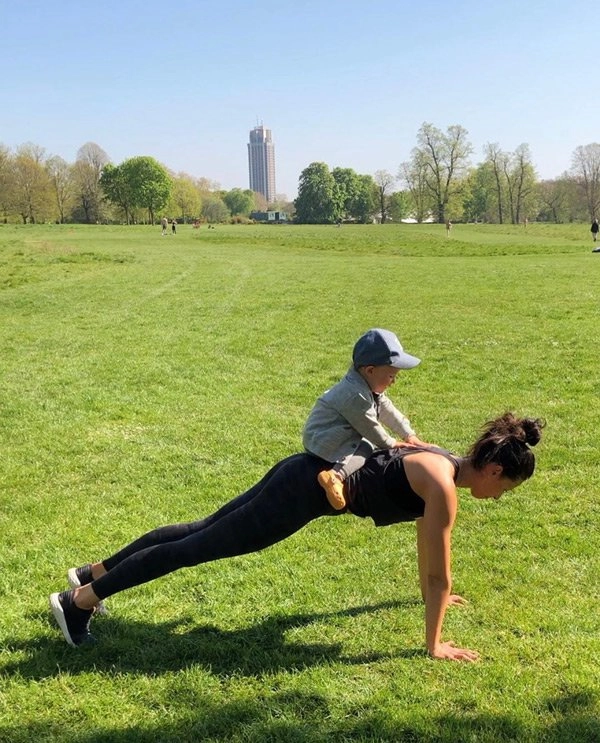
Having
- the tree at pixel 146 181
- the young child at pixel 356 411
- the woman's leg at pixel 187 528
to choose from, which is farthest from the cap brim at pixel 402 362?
the tree at pixel 146 181

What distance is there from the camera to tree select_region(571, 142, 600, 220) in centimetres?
9600

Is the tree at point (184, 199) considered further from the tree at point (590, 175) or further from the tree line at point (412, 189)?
the tree at point (590, 175)

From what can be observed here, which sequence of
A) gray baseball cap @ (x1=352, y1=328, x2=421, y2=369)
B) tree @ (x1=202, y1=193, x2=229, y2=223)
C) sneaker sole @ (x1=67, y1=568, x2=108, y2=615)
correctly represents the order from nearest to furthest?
1. gray baseball cap @ (x1=352, y1=328, x2=421, y2=369)
2. sneaker sole @ (x1=67, y1=568, x2=108, y2=615)
3. tree @ (x1=202, y1=193, x2=229, y2=223)

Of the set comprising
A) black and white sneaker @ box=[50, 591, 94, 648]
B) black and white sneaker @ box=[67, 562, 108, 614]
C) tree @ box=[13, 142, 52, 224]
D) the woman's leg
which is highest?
tree @ box=[13, 142, 52, 224]

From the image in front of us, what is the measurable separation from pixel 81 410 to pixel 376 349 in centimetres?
656

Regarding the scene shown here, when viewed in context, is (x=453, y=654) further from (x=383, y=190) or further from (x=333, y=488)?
(x=383, y=190)

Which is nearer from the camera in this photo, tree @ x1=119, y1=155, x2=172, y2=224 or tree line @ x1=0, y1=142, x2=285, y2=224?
tree line @ x1=0, y1=142, x2=285, y2=224

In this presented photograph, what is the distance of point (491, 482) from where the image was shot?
11.9ft

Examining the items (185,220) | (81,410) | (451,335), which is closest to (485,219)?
(185,220)

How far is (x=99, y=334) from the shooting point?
14.9 meters

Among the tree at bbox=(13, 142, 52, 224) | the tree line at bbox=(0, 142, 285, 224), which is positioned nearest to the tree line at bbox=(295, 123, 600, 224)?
the tree line at bbox=(0, 142, 285, 224)

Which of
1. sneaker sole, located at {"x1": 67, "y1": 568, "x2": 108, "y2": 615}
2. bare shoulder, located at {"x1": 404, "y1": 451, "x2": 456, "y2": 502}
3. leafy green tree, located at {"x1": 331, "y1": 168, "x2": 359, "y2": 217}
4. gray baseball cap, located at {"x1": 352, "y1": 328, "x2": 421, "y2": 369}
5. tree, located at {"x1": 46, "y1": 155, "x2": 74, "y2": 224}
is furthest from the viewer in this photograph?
leafy green tree, located at {"x1": 331, "y1": 168, "x2": 359, "y2": 217}

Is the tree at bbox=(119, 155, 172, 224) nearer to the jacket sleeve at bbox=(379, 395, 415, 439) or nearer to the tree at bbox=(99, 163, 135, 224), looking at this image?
the tree at bbox=(99, 163, 135, 224)

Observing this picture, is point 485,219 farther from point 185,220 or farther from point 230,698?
point 230,698
